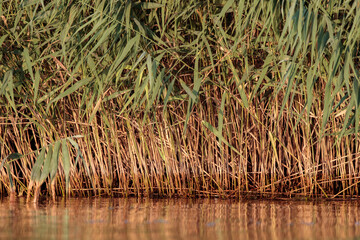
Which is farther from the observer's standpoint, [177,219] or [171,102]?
[171,102]

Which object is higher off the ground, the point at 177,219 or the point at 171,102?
the point at 171,102

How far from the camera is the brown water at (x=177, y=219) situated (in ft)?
11.0

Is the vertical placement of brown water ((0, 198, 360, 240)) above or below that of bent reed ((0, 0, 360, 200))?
below

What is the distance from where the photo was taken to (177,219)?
153 inches

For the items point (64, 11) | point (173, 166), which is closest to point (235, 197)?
point (173, 166)

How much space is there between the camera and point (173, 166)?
5055 millimetres

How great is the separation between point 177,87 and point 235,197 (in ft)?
3.32

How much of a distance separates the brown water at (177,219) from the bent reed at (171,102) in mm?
283

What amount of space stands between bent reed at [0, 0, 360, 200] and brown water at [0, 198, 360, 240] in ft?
0.93

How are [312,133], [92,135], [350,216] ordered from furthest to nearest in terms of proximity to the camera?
[92,135] < [312,133] < [350,216]

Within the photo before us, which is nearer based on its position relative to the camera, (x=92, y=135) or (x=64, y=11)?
(x=64, y=11)

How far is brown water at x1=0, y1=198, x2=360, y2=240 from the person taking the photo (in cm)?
335

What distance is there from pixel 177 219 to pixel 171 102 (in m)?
1.31

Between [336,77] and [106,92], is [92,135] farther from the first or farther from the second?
[336,77]
